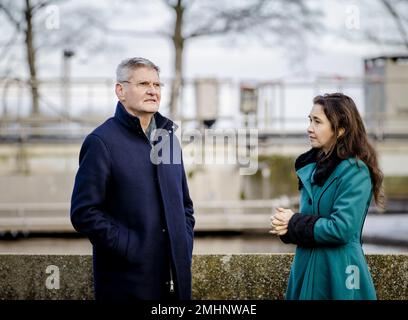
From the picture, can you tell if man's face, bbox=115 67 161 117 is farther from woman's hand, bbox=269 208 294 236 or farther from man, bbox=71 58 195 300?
woman's hand, bbox=269 208 294 236

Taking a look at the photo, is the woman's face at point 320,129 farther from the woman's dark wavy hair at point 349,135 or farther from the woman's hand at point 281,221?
the woman's hand at point 281,221

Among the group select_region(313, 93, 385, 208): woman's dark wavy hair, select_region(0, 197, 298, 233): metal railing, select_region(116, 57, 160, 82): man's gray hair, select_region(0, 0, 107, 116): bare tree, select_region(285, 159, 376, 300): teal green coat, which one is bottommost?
select_region(0, 197, 298, 233): metal railing

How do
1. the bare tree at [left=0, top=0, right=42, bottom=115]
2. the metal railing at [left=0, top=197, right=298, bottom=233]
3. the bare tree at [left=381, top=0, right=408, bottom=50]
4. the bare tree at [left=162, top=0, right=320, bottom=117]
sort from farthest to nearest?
1. the bare tree at [left=381, top=0, right=408, bottom=50]
2. the metal railing at [left=0, top=197, right=298, bottom=233]
3. the bare tree at [left=162, top=0, right=320, bottom=117]
4. the bare tree at [left=0, top=0, right=42, bottom=115]

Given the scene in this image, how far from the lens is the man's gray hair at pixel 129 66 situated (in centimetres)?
334

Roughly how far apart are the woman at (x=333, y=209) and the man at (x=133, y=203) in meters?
0.46

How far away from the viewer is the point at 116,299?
330 centimetres

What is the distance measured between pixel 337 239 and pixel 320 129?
0.48 metres

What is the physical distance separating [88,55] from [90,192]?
9737 millimetres

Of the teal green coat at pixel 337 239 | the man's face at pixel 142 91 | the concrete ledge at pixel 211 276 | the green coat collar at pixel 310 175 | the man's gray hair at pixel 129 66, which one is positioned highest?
the man's gray hair at pixel 129 66

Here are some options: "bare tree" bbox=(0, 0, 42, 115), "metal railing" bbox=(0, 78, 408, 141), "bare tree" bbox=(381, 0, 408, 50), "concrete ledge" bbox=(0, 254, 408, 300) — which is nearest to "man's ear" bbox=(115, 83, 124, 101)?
"concrete ledge" bbox=(0, 254, 408, 300)

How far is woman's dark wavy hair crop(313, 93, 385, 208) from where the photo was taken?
129 inches

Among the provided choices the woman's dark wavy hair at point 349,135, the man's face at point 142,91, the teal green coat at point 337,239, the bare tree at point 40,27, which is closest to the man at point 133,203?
the man's face at point 142,91

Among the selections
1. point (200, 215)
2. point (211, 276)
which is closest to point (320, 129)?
point (211, 276)

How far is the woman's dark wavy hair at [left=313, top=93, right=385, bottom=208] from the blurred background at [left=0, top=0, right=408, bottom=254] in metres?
8.62
